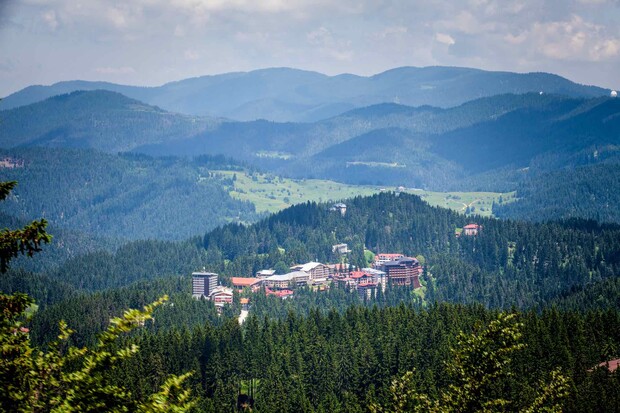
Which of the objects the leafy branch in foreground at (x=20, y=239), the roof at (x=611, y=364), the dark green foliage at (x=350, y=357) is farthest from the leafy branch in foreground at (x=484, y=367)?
the roof at (x=611, y=364)

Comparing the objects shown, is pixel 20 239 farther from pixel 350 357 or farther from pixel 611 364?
pixel 350 357

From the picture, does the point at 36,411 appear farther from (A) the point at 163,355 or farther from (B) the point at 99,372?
(A) the point at 163,355

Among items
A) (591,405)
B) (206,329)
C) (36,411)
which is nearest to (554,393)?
(36,411)

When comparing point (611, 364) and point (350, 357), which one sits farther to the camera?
point (350, 357)

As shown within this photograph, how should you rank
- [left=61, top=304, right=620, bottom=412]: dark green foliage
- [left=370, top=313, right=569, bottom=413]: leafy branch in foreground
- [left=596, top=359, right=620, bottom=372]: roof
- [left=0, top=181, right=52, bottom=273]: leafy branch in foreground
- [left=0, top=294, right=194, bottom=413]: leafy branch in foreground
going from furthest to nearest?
[left=61, top=304, right=620, bottom=412]: dark green foliage → [left=596, top=359, right=620, bottom=372]: roof → [left=370, top=313, right=569, bottom=413]: leafy branch in foreground → [left=0, top=181, right=52, bottom=273]: leafy branch in foreground → [left=0, top=294, right=194, bottom=413]: leafy branch in foreground

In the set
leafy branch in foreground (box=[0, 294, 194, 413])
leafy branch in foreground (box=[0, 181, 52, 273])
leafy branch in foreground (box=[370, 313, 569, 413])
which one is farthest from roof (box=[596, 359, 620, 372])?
leafy branch in foreground (box=[0, 181, 52, 273])

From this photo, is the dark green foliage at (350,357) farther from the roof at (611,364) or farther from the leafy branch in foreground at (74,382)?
the leafy branch in foreground at (74,382)

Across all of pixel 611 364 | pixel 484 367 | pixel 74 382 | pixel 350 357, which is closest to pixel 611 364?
pixel 611 364

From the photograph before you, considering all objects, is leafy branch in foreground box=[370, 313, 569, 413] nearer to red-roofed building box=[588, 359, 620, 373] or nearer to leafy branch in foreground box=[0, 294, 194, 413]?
leafy branch in foreground box=[0, 294, 194, 413]
